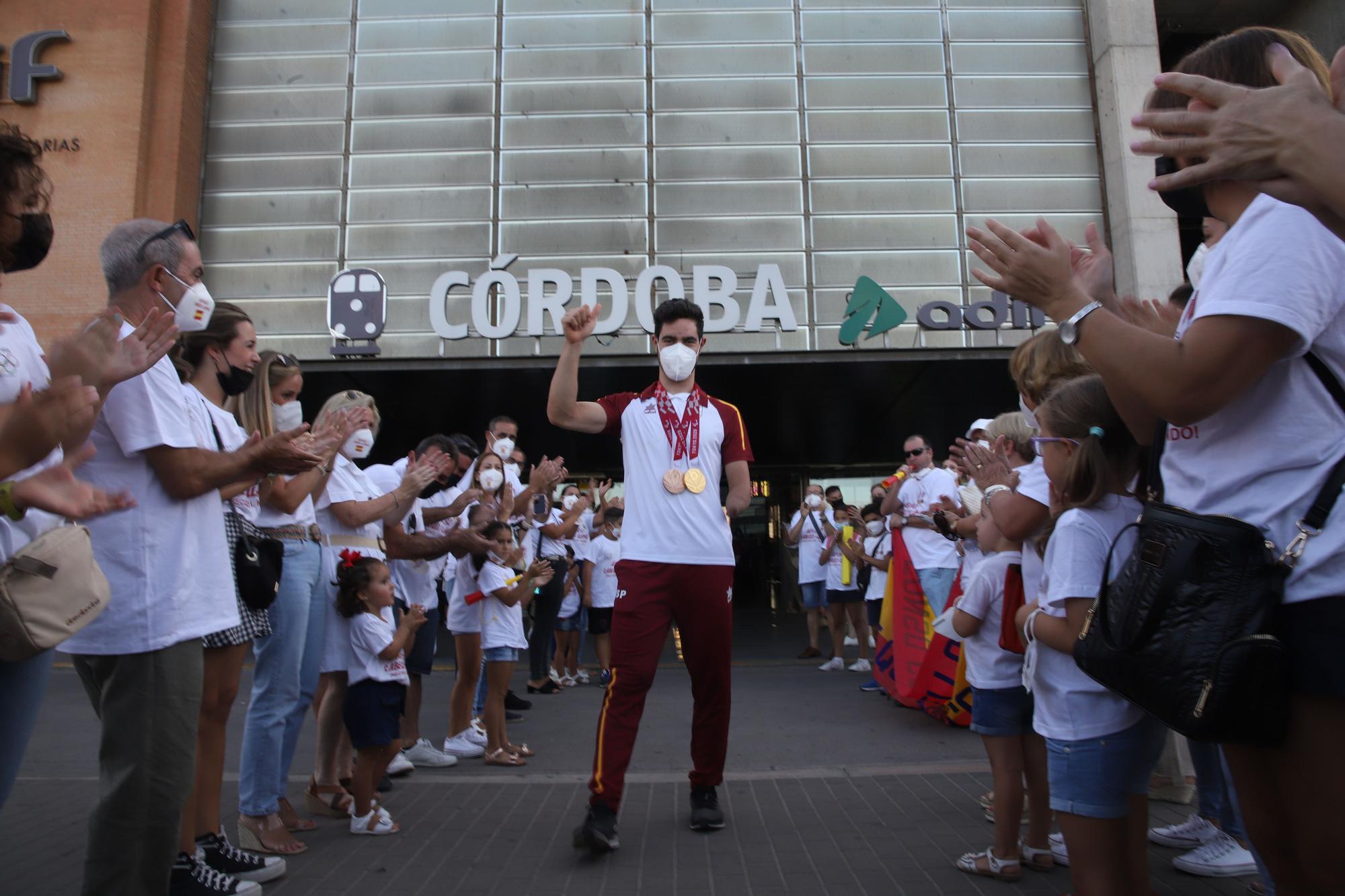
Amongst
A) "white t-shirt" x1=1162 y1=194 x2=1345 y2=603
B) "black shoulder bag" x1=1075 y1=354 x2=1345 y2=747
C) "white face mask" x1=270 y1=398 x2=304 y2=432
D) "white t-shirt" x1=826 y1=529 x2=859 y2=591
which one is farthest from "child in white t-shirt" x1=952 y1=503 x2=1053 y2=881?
"white t-shirt" x1=826 y1=529 x2=859 y2=591

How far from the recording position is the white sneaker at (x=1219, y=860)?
3354 mm

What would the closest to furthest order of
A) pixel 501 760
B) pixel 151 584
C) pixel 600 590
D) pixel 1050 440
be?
1. pixel 151 584
2. pixel 1050 440
3. pixel 501 760
4. pixel 600 590

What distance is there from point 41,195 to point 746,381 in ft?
50.4

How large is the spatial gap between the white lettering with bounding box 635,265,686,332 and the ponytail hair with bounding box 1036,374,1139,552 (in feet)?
44.1

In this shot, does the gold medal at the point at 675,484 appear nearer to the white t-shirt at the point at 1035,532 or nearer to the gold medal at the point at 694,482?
the gold medal at the point at 694,482

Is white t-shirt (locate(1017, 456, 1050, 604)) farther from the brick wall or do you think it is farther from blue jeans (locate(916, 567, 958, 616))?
the brick wall

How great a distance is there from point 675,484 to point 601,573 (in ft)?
20.1

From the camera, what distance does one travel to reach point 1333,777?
4.61ft

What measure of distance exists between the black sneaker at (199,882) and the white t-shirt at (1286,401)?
10.7ft

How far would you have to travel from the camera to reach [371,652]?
4.36 metres

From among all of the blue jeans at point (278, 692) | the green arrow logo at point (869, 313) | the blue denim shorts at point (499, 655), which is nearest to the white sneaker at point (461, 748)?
the blue denim shorts at point (499, 655)

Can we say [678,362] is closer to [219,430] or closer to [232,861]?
[219,430]

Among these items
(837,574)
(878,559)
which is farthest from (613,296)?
(878,559)

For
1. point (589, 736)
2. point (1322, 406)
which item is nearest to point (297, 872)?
point (589, 736)
